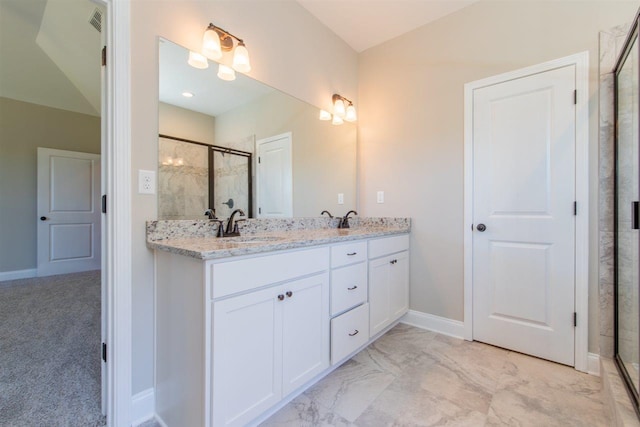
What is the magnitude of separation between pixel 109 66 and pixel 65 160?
13.6ft

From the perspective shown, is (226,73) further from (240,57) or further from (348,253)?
(348,253)

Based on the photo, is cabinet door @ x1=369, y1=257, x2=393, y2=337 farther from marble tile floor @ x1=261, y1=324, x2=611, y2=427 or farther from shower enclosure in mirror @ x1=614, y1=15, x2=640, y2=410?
shower enclosure in mirror @ x1=614, y1=15, x2=640, y2=410

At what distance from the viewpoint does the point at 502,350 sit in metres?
1.99

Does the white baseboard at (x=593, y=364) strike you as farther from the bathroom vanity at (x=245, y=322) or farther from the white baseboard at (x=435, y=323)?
the bathroom vanity at (x=245, y=322)

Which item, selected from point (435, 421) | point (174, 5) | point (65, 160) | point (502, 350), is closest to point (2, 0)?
point (65, 160)

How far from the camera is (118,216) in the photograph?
1.25 meters

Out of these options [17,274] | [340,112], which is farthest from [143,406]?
[17,274]

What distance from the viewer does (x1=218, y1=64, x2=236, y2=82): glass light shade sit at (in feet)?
5.51

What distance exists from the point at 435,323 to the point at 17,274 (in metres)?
5.43

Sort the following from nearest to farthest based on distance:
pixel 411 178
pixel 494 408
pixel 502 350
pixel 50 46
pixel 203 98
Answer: pixel 494 408, pixel 203 98, pixel 502 350, pixel 411 178, pixel 50 46

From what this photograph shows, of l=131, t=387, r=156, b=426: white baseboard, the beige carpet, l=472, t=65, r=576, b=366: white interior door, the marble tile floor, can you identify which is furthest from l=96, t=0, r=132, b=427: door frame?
l=472, t=65, r=576, b=366: white interior door

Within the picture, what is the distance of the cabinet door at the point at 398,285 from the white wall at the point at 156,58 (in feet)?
5.25

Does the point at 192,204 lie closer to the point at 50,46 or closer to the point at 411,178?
the point at 411,178

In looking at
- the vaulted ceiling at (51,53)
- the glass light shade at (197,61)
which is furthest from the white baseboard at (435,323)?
the vaulted ceiling at (51,53)
